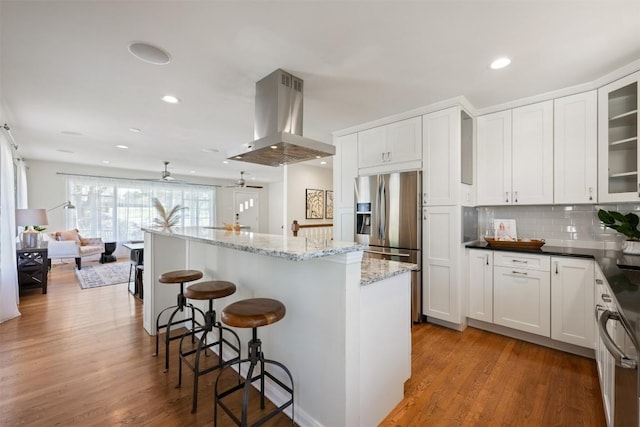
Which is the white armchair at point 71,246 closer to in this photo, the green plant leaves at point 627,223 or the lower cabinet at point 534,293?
the lower cabinet at point 534,293

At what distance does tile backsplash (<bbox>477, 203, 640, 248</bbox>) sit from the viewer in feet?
Result: 8.79

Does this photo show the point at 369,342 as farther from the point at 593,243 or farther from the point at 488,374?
the point at 593,243

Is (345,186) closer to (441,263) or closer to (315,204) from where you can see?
(441,263)

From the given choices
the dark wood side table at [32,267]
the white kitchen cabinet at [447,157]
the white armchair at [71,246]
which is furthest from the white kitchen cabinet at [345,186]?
the white armchair at [71,246]

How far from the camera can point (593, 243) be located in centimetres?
274

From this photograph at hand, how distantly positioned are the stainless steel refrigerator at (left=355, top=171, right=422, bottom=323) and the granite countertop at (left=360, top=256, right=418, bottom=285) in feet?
4.11

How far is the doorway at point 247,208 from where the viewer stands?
9812 mm

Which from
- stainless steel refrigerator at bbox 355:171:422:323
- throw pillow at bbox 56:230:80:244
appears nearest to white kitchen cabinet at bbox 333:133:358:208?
stainless steel refrigerator at bbox 355:171:422:323

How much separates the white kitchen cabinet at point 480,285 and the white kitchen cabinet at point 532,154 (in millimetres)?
702

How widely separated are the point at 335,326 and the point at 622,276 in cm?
163

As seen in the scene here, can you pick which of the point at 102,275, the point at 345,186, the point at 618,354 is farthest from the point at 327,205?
the point at 618,354

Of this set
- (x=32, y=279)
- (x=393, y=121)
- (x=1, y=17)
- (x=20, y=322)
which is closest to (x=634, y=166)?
(x=393, y=121)

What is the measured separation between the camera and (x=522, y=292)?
2643mm

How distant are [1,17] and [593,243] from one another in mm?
4923
